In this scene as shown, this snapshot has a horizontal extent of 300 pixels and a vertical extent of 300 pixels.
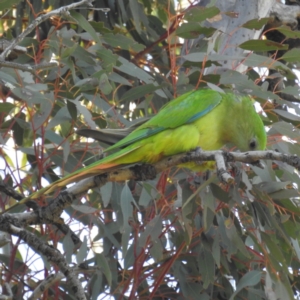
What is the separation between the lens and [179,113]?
2.52m

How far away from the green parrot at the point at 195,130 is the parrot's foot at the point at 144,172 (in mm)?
35

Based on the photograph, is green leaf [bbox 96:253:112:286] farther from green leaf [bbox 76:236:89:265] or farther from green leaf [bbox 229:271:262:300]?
green leaf [bbox 229:271:262:300]

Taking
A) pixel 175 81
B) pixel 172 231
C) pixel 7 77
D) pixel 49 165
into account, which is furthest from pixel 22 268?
pixel 175 81

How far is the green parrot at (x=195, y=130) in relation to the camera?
234cm

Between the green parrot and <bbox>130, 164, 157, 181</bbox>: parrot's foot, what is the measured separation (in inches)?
1.4

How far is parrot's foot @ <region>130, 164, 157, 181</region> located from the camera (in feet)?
7.26

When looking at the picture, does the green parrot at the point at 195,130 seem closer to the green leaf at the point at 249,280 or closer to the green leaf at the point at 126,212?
the green leaf at the point at 126,212

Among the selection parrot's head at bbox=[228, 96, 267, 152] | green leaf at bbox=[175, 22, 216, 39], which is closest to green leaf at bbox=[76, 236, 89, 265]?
parrot's head at bbox=[228, 96, 267, 152]

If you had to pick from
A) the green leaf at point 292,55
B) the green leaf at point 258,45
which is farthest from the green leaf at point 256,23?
the green leaf at point 292,55

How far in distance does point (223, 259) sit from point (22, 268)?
0.86 m

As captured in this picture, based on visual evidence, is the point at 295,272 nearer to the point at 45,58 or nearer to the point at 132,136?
the point at 132,136

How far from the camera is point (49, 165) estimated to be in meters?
2.76

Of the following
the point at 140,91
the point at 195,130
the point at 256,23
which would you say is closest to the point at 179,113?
the point at 195,130

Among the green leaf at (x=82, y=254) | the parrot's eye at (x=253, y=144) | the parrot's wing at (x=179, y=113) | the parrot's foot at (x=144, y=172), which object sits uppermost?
the parrot's wing at (x=179, y=113)
